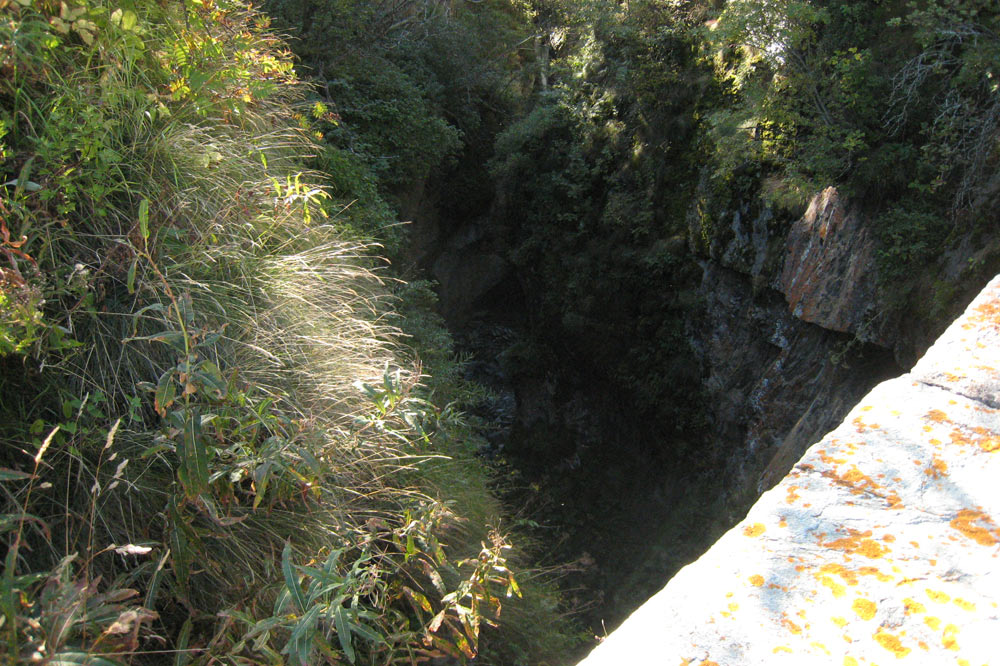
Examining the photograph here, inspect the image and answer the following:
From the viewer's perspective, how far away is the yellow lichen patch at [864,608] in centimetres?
91

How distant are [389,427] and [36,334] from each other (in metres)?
1.22

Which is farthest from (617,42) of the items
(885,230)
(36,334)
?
(36,334)

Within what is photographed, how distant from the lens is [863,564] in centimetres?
98

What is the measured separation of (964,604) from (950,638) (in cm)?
6

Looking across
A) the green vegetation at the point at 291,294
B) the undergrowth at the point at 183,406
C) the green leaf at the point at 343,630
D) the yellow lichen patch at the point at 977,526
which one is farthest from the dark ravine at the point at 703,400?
the yellow lichen patch at the point at 977,526

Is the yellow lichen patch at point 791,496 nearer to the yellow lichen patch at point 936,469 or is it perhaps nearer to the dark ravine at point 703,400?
the yellow lichen patch at point 936,469

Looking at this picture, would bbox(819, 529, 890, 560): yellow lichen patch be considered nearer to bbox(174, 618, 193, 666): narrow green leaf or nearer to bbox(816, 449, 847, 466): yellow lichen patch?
bbox(816, 449, 847, 466): yellow lichen patch

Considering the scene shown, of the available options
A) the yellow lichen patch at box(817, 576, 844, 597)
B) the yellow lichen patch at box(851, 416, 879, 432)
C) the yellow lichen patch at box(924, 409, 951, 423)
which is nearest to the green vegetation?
the yellow lichen patch at box(817, 576, 844, 597)

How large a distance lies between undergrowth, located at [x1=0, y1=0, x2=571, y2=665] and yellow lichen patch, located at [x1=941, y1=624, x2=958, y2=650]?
127 cm

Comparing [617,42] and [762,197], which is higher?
[617,42]

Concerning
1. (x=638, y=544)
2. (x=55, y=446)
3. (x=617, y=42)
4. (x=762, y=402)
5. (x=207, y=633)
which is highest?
(x=617, y=42)

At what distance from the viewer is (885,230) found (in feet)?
17.3

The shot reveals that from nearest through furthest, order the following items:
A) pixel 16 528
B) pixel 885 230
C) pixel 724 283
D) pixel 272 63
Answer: pixel 16 528 < pixel 272 63 < pixel 885 230 < pixel 724 283

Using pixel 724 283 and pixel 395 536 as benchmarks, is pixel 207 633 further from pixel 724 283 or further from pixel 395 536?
pixel 724 283
